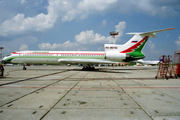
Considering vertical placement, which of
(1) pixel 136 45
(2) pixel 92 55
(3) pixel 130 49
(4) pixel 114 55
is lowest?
(4) pixel 114 55

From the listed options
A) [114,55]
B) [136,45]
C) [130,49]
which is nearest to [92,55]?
[114,55]

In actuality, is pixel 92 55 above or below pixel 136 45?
below

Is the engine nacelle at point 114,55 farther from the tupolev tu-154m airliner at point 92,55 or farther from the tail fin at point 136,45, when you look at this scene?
the tail fin at point 136,45

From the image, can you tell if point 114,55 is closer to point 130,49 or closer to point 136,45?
point 130,49

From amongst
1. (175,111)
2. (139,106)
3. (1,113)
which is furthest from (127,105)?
(1,113)

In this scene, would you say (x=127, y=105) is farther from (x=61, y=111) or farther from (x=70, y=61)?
(x=70, y=61)

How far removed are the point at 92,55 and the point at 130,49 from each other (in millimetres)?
6992

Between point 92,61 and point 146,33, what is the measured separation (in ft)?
33.4

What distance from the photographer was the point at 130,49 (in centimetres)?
2327

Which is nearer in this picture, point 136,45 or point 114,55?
point 114,55

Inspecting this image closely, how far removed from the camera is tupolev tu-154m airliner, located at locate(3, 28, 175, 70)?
22.7 meters

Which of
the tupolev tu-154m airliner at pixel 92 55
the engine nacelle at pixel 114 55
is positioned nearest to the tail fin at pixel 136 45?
the tupolev tu-154m airliner at pixel 92 55

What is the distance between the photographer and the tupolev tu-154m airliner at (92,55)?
2273 cm

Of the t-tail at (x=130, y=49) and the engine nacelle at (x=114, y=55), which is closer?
the t-tail at (x=130, y=49)
